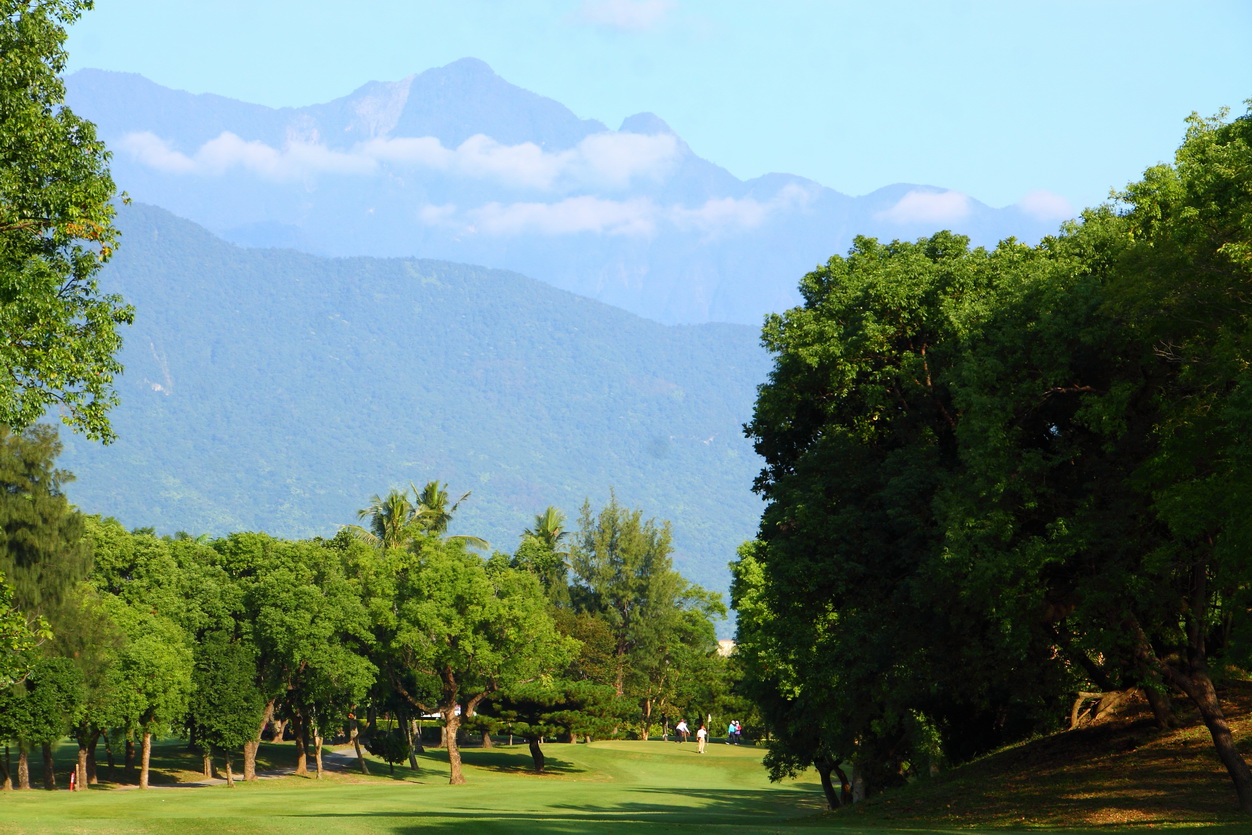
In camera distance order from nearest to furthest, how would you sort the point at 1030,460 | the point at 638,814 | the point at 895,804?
the point at 1030,460 < the point at 895,804 < the point at 638,814

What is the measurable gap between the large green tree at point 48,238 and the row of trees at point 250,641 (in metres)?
26.7

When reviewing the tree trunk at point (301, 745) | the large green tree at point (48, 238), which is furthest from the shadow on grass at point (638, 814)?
the tree trunk at point (301, 745)

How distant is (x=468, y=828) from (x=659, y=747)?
69009 mm

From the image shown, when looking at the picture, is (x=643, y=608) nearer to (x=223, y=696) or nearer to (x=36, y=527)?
(x=223, y=696)

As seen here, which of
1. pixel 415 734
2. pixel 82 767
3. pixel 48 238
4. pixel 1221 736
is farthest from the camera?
pixel 415 734

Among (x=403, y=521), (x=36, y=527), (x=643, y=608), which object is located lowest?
(x=643, y=608)

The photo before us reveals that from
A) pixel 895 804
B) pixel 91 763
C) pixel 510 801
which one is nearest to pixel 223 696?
pixel 91 763

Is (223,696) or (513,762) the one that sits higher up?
(223,696)

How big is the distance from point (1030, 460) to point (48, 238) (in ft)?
61.3

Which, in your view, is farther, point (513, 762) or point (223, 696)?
point (513, 762)

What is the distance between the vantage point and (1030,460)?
2456cm

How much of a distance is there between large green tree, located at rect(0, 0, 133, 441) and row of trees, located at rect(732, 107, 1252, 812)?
1644 cm

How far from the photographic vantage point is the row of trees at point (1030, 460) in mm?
22516

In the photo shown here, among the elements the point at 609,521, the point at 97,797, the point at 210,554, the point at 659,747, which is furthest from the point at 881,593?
the point at 609,521
